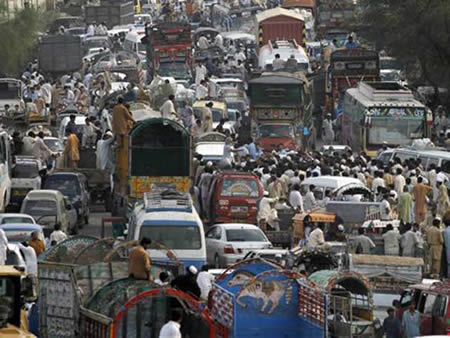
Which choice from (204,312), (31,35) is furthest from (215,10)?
(204,312)

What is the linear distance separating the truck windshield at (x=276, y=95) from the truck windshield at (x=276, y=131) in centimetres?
92

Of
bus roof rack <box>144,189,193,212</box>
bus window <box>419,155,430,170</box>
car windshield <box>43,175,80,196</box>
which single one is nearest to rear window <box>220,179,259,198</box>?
bus roof rack <box>144,189,193,212</box>

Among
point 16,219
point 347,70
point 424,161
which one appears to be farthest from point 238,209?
point 347,70

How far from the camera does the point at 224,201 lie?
119 feet

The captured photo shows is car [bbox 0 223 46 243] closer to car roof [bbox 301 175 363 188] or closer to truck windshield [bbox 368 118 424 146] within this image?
car roof [bbox 301 175 363 188]

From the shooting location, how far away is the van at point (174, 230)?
1177 inches

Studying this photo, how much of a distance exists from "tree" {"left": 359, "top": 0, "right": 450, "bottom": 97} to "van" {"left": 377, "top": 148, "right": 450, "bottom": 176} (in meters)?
15.1

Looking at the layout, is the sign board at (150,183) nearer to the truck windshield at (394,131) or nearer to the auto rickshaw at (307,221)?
the auto rickshaw at (307,221)

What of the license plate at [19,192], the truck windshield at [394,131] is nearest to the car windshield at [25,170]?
the license plate at [19,192]

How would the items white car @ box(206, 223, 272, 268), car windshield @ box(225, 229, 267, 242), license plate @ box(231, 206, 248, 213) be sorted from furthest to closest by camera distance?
license plate @ box(231, 206, 248, 213), car windshield @ box(225, 229, 267, 242), white car @ box(206, 223, 272, 268)

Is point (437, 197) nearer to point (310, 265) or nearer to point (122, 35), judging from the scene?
point (310, 265)

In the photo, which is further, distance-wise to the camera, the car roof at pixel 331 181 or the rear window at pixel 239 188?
the car roof at pixel 331 181

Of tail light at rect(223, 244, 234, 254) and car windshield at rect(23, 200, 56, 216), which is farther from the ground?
car windshield at rect(23, 200, 56, 216)

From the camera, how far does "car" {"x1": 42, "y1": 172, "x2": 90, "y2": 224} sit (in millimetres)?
38344
